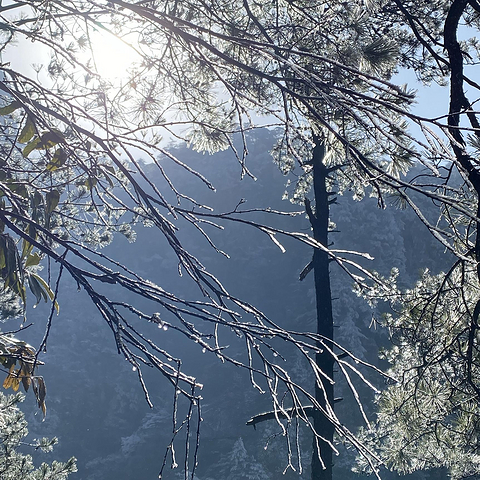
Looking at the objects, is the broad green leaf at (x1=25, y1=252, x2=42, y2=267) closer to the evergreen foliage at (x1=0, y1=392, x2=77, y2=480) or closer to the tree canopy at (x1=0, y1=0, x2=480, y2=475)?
the tree canopy at (x1=0, y1=0, x2=480, y2=475)

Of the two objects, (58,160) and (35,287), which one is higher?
(58,160)

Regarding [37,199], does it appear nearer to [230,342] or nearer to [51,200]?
[51,200]

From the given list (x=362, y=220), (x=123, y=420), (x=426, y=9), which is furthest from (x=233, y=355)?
(x=426, y=9)

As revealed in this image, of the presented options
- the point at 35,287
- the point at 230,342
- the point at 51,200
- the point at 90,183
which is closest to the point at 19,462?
the point at 35,287

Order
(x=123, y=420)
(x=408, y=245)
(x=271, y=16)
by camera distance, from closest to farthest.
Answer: (x=271, y=16), (x=123, y=420), (x=408, y=245)

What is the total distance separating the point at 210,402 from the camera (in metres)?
22.2

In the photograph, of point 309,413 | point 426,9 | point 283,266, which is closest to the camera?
point 426,9

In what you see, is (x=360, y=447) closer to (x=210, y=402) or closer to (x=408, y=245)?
(x=210, y=402)

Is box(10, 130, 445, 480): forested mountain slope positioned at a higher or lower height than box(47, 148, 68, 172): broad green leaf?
higher

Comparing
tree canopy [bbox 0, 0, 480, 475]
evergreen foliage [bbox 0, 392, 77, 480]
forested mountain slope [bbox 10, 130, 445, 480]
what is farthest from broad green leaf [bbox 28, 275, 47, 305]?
forested mountain slope [bbox 10, 130, 445, 480]

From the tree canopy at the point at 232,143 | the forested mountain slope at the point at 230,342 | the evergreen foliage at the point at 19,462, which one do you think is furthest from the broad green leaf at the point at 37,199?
the forested mountain slope at the point at 230,342

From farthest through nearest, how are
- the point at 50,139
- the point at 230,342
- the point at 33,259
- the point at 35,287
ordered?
1. the point at 230,342
2. the point at 35,287
3. the point at 33,259
4. the point at 50,139

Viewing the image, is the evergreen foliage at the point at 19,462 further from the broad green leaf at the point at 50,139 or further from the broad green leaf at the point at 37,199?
the broad green leaf at the point at 50,139

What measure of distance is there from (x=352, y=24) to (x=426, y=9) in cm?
168
